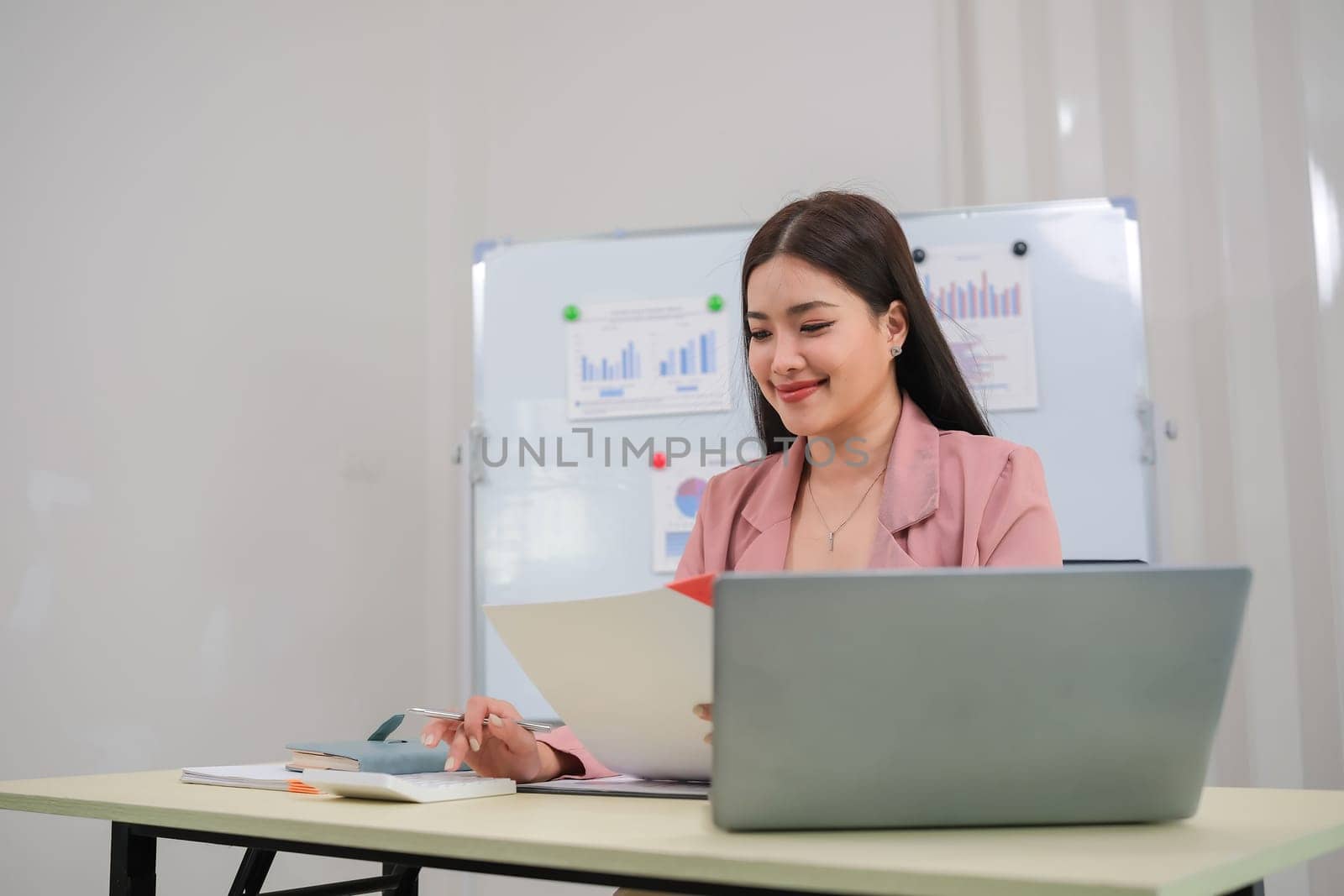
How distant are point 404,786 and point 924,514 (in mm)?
649

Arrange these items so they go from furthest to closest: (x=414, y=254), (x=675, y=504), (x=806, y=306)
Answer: (x=414, y=254) < (x=675, y=504) < (x=806, y=306)

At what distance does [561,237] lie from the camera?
2.58 meters

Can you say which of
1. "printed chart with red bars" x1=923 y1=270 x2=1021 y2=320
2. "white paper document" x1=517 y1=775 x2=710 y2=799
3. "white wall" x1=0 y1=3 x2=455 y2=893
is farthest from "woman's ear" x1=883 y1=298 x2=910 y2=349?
"white wall" x1=0 y1=3 x2=455 y2=893

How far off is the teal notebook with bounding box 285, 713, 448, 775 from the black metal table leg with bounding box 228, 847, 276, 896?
147mm

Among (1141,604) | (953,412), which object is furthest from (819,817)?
(953,412)

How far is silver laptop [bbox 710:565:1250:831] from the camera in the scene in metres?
0.63

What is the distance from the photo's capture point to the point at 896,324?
1.46m

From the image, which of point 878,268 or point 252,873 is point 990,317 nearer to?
point 878,268

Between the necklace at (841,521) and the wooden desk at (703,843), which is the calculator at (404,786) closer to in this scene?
the wooden desk at (703,843)

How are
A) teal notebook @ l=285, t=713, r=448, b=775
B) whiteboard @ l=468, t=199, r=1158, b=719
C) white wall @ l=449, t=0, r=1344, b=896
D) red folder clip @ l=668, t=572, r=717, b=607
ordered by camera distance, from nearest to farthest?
red folder clip @ l=668, t=572, r=717, b=607
teal notebook @ l=285, t=713, r=448, b=775
whiteboard @ l=468, t=199, r=1158, b=719
white wall @ l=449, t=0, r=1344, b=896

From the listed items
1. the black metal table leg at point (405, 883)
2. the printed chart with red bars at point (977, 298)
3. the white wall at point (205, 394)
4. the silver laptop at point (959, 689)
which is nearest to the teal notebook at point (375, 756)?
the black metal table leg at point (405, 883)

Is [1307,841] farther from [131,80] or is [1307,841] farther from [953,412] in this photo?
[131,80]

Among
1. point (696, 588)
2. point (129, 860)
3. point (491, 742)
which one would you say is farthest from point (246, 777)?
point (696, 588)

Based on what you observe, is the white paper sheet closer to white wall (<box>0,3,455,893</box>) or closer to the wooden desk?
the wooden desk
